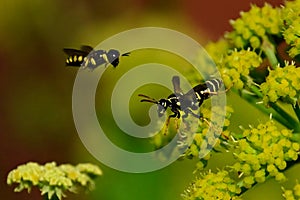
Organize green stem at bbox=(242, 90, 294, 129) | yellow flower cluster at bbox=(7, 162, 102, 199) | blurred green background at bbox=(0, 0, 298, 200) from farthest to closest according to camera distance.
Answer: blurred green background at bbox=(0, 0, 298, 200), green stem at bbox=(242, 90, 294, 129), yellow flower cluster at bbox=(7, 162, 102, 199)

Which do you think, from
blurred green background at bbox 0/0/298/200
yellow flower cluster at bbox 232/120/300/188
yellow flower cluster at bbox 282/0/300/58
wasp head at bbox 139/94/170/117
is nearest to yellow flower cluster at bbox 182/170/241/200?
yellow flower cluster at bbox 232/120/300/188

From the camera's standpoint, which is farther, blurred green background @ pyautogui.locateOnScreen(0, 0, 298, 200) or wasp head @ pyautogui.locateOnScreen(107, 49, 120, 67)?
blurred green background @ pyautogui.locateOnScreen(0, 0, 298, 200)

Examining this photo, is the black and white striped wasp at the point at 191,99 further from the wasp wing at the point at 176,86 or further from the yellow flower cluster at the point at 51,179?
the yellow flower cluster at the point at 51,179

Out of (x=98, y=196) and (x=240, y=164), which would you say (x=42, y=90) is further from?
(x=240, y=164)

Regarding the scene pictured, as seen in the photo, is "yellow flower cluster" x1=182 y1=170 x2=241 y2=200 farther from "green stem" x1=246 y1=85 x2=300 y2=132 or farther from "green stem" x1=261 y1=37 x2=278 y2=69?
"green stem" x1=261 y1=37 x2=278 y2=69

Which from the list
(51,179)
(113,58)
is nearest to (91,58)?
(113,58)

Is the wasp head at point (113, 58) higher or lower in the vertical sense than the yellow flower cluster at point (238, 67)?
higher

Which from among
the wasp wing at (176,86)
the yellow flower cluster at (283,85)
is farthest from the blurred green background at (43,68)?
the yellow flower cluster at (283,85)

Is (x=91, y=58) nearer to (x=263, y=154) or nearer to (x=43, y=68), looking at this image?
(x=263, y=154)
